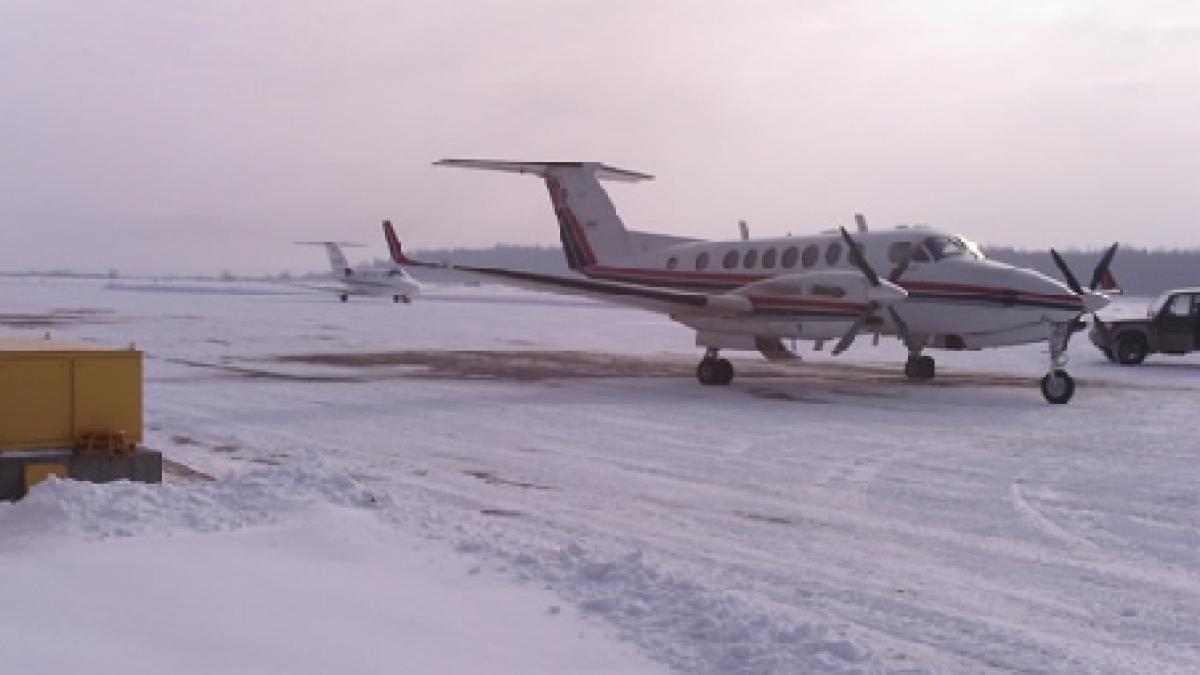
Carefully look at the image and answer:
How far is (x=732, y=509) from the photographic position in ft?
28.1

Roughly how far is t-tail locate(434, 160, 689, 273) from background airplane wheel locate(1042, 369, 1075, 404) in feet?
29.6

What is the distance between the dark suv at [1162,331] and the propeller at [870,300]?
9.51 m

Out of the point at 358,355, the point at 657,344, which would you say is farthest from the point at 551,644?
the point at 657,344

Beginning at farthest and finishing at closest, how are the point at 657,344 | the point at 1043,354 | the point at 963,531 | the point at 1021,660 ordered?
the point at 657,344
the point at 1043,354
the point at 963,531
the point at 1021,660

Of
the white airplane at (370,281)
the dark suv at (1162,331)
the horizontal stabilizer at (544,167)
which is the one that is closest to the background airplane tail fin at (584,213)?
the horizontal stabilizer at (544,167)

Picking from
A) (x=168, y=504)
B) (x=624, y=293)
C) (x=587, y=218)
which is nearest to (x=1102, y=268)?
(x=624, y=293)

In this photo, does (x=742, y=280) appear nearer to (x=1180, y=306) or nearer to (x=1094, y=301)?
(x=1094, y=301)

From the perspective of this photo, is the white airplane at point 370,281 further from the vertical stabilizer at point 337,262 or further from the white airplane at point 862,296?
the white airplane at point 862,296

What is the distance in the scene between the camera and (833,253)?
1908 cm

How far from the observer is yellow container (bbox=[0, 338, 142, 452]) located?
7594 millimetres

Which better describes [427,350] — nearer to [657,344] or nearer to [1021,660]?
[657,344]

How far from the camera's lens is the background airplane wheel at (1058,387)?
16.1 m

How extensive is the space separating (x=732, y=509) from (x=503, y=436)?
449cm

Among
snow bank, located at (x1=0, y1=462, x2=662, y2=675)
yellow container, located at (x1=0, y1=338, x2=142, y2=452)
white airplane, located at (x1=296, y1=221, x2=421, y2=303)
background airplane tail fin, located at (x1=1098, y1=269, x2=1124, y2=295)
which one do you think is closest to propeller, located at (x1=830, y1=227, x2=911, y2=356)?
background airplane tail fin, located at (x1=1098, y1=269, x2=1124, y2=295)
